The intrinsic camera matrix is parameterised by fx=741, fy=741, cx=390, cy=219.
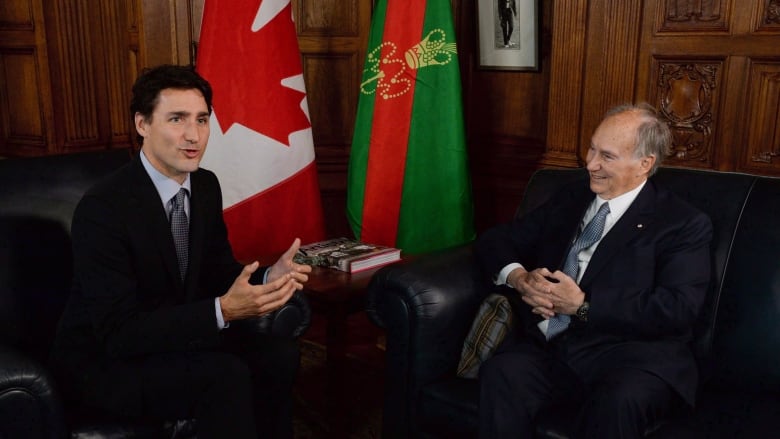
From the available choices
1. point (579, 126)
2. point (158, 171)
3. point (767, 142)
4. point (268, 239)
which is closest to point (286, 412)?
point (158, 171)

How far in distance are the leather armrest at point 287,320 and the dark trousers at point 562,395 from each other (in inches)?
19.8

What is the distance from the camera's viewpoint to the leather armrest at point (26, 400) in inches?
57.8

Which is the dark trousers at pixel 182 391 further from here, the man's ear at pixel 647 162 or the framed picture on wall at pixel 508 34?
the framed picture on wall at pixel 508 34

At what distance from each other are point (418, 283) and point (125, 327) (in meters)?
0.74

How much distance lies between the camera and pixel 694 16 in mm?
2547

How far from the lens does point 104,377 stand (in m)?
1.61

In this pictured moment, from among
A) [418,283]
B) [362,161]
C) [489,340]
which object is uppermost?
[362,161]

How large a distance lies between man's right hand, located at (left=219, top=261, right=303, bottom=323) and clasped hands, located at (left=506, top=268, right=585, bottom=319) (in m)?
0.65

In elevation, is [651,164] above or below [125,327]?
above

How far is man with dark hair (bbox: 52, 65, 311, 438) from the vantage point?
1.61 m

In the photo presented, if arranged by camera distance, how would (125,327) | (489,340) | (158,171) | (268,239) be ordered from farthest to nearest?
(268,239) < (489,340) < (158,171) < (125,327)

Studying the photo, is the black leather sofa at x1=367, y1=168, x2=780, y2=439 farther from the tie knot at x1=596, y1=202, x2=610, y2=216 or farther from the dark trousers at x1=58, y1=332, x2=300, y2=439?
the dark trousers at x1=58, y1=332, x2=300, y2=439

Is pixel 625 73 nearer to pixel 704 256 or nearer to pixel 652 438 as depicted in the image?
pixel 704 256

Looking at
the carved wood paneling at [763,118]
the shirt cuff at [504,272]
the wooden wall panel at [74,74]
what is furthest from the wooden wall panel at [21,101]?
the carved wood paneling at [763,118]
